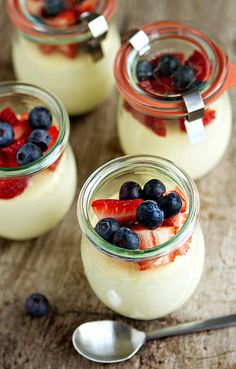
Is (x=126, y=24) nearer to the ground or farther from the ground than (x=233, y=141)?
farther from the ground

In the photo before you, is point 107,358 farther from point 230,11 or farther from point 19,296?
point 230,11

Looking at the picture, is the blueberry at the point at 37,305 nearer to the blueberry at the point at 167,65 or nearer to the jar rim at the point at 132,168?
the jar rim at the point at 132,168

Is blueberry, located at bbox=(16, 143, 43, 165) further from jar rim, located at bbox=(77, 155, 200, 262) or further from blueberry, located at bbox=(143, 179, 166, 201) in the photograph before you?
blueberry, located at bbox=(143, 179, 166, 201)

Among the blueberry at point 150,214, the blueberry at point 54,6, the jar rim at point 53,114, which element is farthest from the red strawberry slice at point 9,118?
the blueberry at point 150,214

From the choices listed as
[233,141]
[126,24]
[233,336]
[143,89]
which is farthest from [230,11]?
[233,336]

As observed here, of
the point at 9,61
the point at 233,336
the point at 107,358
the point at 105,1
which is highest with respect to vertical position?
the point at 105,1

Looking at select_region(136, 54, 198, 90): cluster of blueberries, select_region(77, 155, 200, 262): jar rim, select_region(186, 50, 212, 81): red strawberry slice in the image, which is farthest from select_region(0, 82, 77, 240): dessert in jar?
select_region(186, 50, 212, 81): red strawberry slice

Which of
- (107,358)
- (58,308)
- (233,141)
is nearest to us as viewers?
(107,358)
